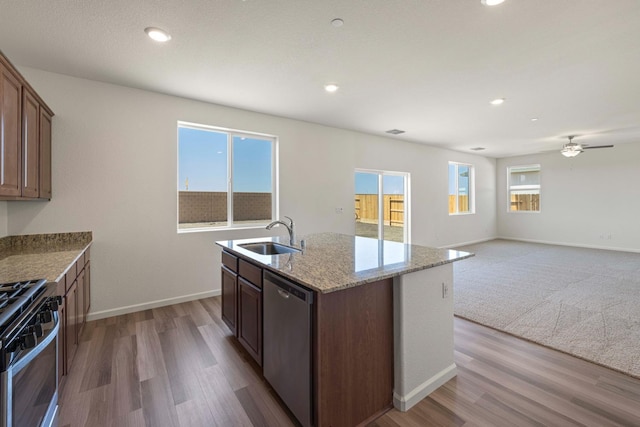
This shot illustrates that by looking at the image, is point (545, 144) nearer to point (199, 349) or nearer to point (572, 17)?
point (572, 17)

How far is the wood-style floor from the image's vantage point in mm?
1719

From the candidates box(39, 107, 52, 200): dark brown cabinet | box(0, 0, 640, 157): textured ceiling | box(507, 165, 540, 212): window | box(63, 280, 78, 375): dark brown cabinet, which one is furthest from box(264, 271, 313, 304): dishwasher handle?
box(507, 165, 540, 212): window

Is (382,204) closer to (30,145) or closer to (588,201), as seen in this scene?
(30,145)

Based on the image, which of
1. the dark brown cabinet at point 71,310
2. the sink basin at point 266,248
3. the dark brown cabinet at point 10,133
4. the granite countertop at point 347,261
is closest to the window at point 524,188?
the granite countertop at point 347,261

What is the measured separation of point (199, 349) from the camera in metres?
2.52

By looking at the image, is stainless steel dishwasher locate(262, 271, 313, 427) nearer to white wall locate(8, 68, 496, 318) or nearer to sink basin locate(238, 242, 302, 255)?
sink basin locate(238, 242, 302, 255)

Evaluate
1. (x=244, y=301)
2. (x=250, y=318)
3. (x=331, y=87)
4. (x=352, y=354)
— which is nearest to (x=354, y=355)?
A: (x=352, y=354)

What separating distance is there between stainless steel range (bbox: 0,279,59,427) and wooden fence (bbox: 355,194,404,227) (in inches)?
188

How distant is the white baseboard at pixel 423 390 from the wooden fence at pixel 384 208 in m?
3.79

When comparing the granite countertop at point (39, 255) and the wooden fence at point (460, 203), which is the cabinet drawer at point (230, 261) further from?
the wooden fence at point (460, 203)

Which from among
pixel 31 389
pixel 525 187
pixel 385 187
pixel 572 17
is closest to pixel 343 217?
pixel 385 187

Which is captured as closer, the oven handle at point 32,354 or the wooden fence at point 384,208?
the oven handle at point 32,354

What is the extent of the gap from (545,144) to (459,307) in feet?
18.7

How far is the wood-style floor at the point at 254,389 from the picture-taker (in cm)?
172
